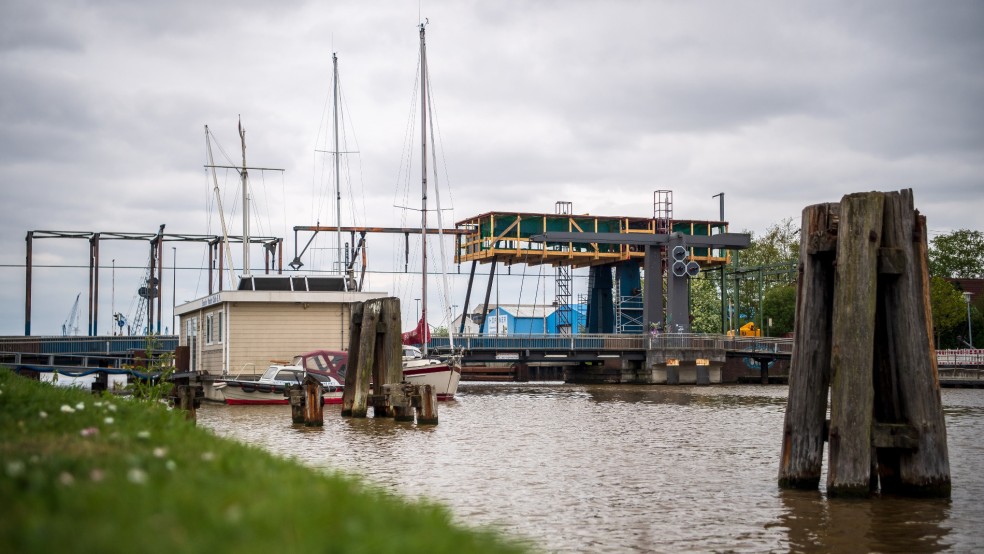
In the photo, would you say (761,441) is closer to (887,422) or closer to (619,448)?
(619,448)

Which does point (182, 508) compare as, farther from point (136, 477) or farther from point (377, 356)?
point (377, 356)

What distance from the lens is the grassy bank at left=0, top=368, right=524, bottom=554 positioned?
11.1 ft

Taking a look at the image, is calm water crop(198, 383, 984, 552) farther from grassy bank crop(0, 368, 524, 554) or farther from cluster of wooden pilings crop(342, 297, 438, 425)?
grassy bank crop(0, 368, 524, 554)

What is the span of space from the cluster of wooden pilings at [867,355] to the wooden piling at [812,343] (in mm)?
11

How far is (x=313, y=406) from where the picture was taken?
24.8m

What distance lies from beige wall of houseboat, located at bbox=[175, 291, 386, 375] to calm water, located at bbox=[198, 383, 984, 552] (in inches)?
359

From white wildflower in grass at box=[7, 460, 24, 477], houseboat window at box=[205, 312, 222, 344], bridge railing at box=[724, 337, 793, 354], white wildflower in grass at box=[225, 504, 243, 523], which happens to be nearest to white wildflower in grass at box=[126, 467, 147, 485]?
white wildflower in grass at box=[7, 460, 24, 477]

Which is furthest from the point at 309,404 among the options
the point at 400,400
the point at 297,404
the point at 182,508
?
the point at 182,508

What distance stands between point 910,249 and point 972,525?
2985mm

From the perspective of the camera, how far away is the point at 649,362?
62938mm

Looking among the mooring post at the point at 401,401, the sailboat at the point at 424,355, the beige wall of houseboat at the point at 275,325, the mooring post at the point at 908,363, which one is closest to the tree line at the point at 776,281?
the sailboat at the point at 424,355

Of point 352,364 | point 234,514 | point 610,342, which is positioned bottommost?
point 234,514

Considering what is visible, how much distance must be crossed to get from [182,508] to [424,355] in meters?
41.9

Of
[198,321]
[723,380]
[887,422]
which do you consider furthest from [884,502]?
[723,380]
